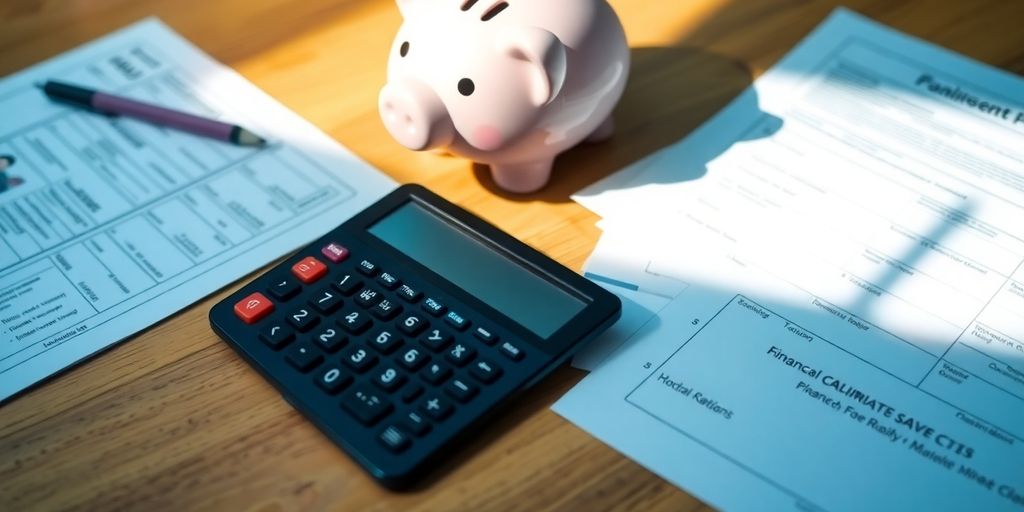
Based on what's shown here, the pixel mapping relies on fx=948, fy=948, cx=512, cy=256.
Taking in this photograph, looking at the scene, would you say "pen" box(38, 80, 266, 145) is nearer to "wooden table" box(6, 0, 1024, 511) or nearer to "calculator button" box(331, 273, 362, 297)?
"wooden table" box(6, 0, 1024, 511)

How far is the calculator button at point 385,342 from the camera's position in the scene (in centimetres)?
51

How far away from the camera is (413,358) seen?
501 millimetres

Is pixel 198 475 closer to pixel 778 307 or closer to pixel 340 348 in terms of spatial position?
pixel 340 348

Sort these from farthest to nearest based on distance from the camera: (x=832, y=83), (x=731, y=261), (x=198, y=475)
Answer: (x=832, y=83)
(x=731, y=261)
(x=198, y=475)

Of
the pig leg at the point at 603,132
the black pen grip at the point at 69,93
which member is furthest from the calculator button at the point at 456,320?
the black pen grip at the point at 69,93

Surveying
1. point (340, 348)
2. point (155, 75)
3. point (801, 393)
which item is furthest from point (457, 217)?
point (155, 75)

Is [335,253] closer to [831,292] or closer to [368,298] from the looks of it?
[368,298]

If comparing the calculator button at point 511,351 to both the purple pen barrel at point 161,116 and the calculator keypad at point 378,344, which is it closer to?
the calculator keypad at point 378,344

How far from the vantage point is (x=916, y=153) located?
66cm

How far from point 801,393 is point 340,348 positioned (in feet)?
0.81

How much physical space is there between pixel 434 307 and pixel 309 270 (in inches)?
3.3

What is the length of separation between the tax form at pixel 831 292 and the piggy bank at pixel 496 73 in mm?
85

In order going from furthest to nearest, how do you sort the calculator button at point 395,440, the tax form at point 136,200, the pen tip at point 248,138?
the pen tip at point 248,138
the tax form at point 136,200
the calculator button at point 395,440

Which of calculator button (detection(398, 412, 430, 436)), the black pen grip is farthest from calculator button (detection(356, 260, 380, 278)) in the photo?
the black pen grip
